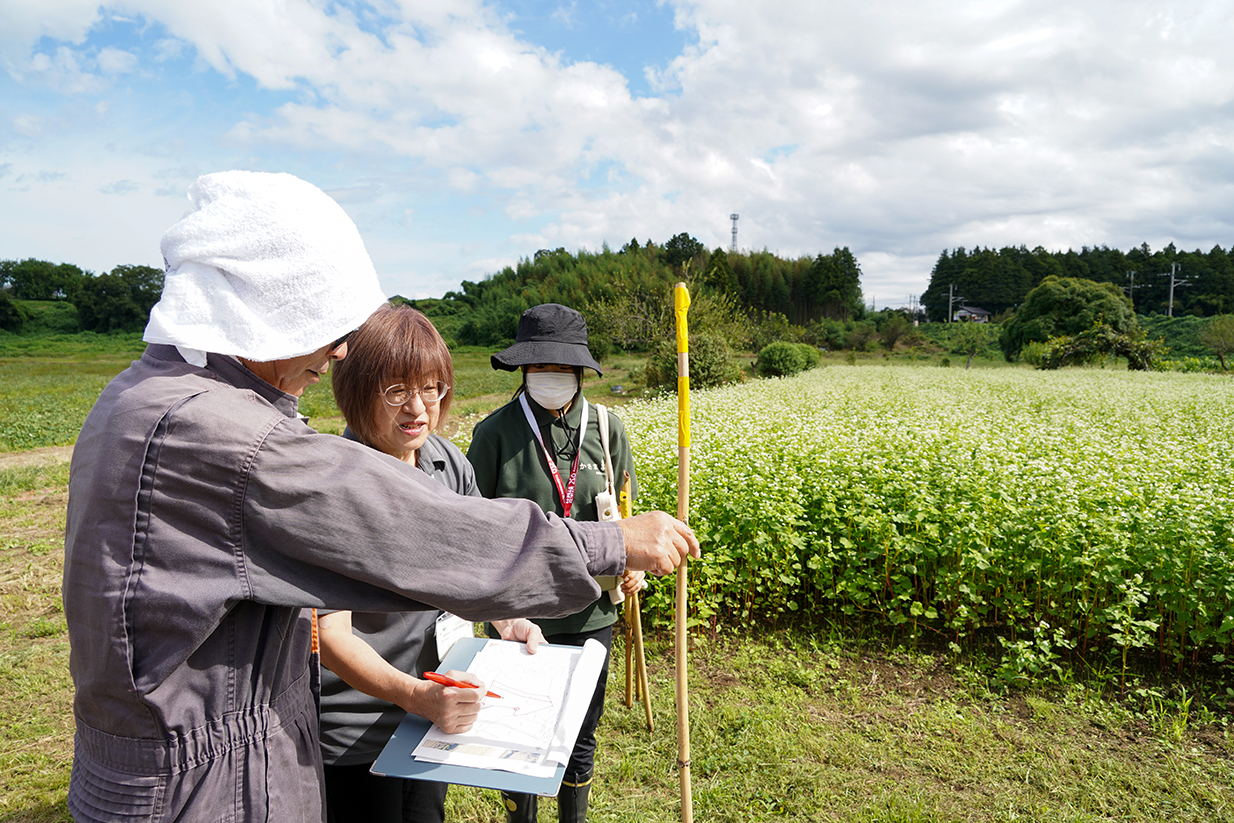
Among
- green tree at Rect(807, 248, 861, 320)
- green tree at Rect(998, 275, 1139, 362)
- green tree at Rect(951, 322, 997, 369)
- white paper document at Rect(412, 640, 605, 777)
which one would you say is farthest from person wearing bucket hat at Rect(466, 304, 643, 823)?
green tree at Rect(807, 248, 861, 320)

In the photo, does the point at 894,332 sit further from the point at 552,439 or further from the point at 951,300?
the point at 552,439

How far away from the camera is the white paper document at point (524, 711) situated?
4.54 feet

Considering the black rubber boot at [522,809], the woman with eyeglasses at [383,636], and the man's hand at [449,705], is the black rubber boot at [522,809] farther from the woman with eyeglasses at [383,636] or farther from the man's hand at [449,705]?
the man's hand at [449,705]

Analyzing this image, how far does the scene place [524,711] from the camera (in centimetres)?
153

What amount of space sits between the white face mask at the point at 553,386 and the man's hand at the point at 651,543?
1.63m

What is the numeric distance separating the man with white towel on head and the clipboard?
27 centimetres

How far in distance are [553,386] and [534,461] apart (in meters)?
0.33

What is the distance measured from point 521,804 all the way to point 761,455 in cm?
379

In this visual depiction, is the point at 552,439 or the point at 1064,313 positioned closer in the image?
the point at 552,439

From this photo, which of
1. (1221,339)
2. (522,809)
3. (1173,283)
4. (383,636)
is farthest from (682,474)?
(1173,283)

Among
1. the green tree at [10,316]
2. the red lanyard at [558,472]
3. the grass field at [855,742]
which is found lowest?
the grass field at [855,742]

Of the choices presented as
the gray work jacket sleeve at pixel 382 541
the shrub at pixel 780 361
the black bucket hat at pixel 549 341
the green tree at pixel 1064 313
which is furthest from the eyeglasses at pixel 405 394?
the green tree at pixel 1064 313

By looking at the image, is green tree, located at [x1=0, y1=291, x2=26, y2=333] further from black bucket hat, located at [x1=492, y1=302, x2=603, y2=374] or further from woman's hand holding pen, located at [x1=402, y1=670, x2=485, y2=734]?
woman's hand holding pen, located at [x1=402, y1=670, x2=485, y2=734]

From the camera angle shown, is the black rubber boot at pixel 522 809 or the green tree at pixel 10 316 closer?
the black rubber boot at pixel 522 809
